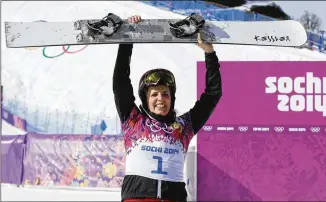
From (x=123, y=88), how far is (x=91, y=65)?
7.85 metres

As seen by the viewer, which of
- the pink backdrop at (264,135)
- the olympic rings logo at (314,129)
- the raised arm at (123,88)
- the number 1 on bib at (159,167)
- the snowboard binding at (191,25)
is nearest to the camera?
the number 1 on bib at (159,167)

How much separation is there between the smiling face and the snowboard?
1.46 feet

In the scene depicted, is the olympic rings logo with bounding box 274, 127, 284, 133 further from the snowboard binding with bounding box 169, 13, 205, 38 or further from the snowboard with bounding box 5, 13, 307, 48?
the snowboard binding with bounding box 169, 13, 205, 38

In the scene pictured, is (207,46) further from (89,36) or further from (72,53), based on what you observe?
(72,53)

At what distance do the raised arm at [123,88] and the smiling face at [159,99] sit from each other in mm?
105

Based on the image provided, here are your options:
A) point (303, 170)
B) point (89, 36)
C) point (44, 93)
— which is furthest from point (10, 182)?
point (89, 36)

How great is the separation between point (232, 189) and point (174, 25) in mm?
4483

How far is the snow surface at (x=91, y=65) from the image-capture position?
9531 millimetres

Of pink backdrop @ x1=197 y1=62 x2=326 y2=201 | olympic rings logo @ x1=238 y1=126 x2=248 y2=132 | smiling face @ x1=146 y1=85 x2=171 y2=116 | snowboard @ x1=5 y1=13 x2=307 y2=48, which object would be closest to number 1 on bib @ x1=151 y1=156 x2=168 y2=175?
smiling face @ x1=146 y1=85 x2=171 y2=116

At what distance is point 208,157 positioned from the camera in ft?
23.8

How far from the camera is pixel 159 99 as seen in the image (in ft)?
8.48

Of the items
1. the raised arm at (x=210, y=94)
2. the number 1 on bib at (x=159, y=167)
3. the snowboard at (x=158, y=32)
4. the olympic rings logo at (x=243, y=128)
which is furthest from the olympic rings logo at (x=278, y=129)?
the number 1 on bib at (x=159, y=167)

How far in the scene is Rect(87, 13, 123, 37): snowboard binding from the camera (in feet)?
9.95

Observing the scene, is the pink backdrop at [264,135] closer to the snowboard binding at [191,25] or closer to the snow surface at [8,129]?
the snow surface at [8,129]
